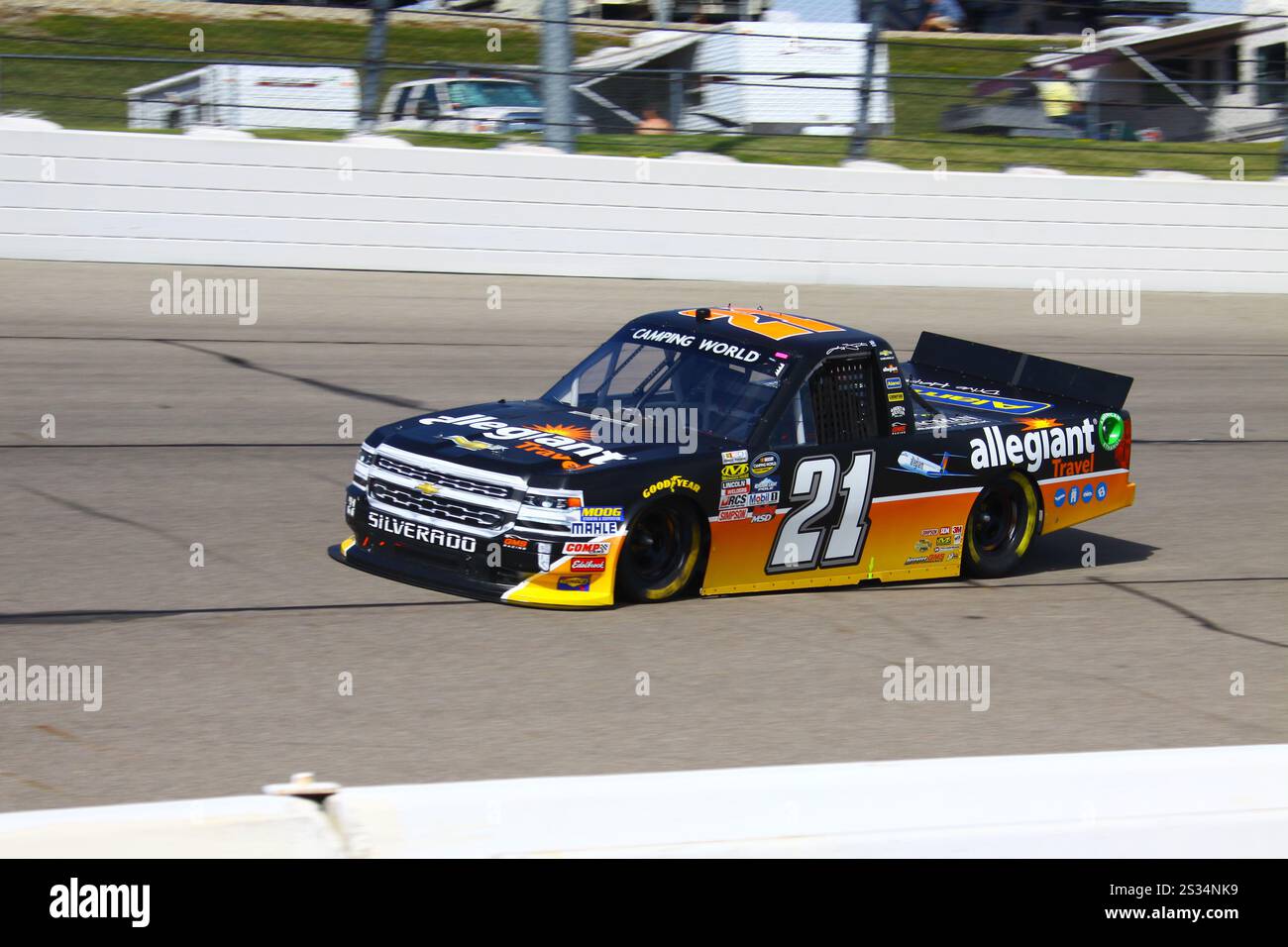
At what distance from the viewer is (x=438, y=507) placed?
7.19 m

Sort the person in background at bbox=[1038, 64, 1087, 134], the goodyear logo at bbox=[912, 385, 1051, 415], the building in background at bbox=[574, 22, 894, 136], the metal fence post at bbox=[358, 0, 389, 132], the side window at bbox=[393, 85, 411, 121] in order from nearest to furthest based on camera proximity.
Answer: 1. the goodyear logo at bbox=[912, 385, 1051, 415]
2. the metal fence post at bbox=[358, 0, 389, 132]
3. the side window at bbox=[393, 85, 411, 121]
4. the building in background at bbox=[574, 22, 894, 136]
5. the person in background at bbox=[1038, 64, 1087, 134]

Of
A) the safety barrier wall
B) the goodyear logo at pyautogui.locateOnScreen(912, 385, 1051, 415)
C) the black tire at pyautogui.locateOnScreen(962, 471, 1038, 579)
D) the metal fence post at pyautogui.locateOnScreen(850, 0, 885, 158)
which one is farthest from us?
the metal fence post at pyautogui.locateOnScreen(850, 0, 885, 158)

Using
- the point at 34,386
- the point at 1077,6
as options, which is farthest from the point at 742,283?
the point at 1077,6

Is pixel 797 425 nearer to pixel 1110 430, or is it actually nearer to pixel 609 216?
pixel 1110 430

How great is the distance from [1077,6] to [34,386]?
66.7ft

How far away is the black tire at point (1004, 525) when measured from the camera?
8.59 meters

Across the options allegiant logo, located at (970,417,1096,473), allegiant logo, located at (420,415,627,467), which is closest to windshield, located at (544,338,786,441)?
allegiant logo, located at (420,415,627,467)

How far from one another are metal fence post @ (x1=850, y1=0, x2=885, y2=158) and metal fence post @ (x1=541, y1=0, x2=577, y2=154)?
10.3 ft

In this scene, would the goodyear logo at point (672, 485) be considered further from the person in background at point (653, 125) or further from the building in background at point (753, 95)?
the person in background at point (653, 125)

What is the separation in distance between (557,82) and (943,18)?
1260 centimetres

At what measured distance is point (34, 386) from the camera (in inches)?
447

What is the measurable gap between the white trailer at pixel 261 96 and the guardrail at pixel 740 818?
45.7 ft

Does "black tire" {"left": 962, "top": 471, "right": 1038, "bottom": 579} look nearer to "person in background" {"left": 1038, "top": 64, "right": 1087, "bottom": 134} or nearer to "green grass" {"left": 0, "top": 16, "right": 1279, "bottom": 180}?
"green grass" {"left": 0, "top": 16, "right": 1279, "bottom": 180}

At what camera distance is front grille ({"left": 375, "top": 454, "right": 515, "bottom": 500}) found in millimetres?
7031
